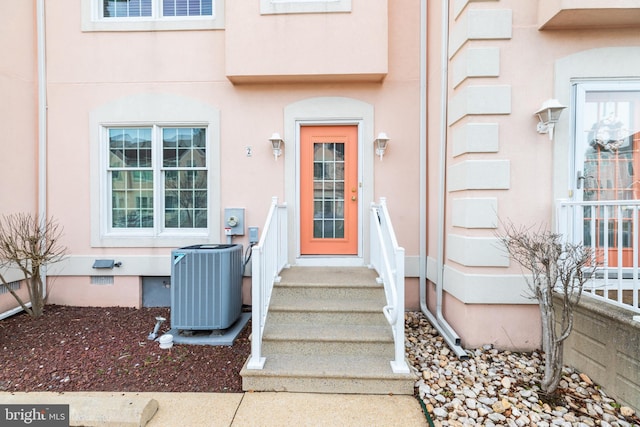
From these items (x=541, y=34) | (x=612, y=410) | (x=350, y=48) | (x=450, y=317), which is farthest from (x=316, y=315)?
(x=541, y=34)

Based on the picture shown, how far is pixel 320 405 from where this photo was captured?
2375mm

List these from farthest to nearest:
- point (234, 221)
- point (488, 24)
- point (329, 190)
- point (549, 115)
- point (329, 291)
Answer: point (329, 190), point (234, 221), point (329, 291), point (488, 24), point (549, 115)

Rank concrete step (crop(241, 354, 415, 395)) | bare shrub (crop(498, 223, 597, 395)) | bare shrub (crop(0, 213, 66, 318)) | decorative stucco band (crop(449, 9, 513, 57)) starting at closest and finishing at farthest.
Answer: bare shrub (crop(498, 223, 597, 395))
concrete step (crop(241, 354, 415, 395))
decorative stucco band (crop(449, 9, 513, 57))
bare shrub (crop(0, 213, 66, 318))

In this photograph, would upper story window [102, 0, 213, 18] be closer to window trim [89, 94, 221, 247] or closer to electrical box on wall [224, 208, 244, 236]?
window trim [89, 94, 221, 247]

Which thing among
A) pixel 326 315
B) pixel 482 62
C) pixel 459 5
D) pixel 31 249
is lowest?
pixel 326 315

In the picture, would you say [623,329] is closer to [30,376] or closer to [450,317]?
[450,317]

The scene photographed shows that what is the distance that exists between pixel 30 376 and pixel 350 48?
4.75 meters

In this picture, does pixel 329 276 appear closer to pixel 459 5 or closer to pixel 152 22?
pixel 459 5

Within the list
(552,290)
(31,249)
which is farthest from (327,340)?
(31,249)

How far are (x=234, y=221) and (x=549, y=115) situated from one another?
3729 millimetres

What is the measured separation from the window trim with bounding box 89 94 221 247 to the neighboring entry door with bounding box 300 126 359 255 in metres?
1.22

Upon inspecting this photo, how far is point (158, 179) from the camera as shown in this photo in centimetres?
439

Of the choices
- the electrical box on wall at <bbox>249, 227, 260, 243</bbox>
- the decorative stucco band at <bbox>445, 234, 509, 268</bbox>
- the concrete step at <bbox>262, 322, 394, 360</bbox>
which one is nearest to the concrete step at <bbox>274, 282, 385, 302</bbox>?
the concrete step at <bbox>262, 322, 394, 360</bbox>
